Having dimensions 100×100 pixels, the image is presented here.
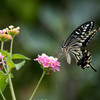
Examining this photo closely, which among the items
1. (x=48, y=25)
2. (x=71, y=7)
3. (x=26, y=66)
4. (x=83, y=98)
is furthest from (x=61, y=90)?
(x=71, y=7)

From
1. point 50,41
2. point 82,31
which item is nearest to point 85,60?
point 82,31

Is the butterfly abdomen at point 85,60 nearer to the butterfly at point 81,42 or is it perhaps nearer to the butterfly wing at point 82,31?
the butterfly at point 81,42

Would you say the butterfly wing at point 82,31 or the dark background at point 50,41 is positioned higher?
the dark background at point 50,41

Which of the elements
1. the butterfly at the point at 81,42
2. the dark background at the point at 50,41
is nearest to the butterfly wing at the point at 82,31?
the butterfly at the point at 81,42

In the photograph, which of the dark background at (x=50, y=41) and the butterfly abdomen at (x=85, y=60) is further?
the dark background at (x=50, y=41)

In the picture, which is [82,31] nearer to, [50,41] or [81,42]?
[81,42]
